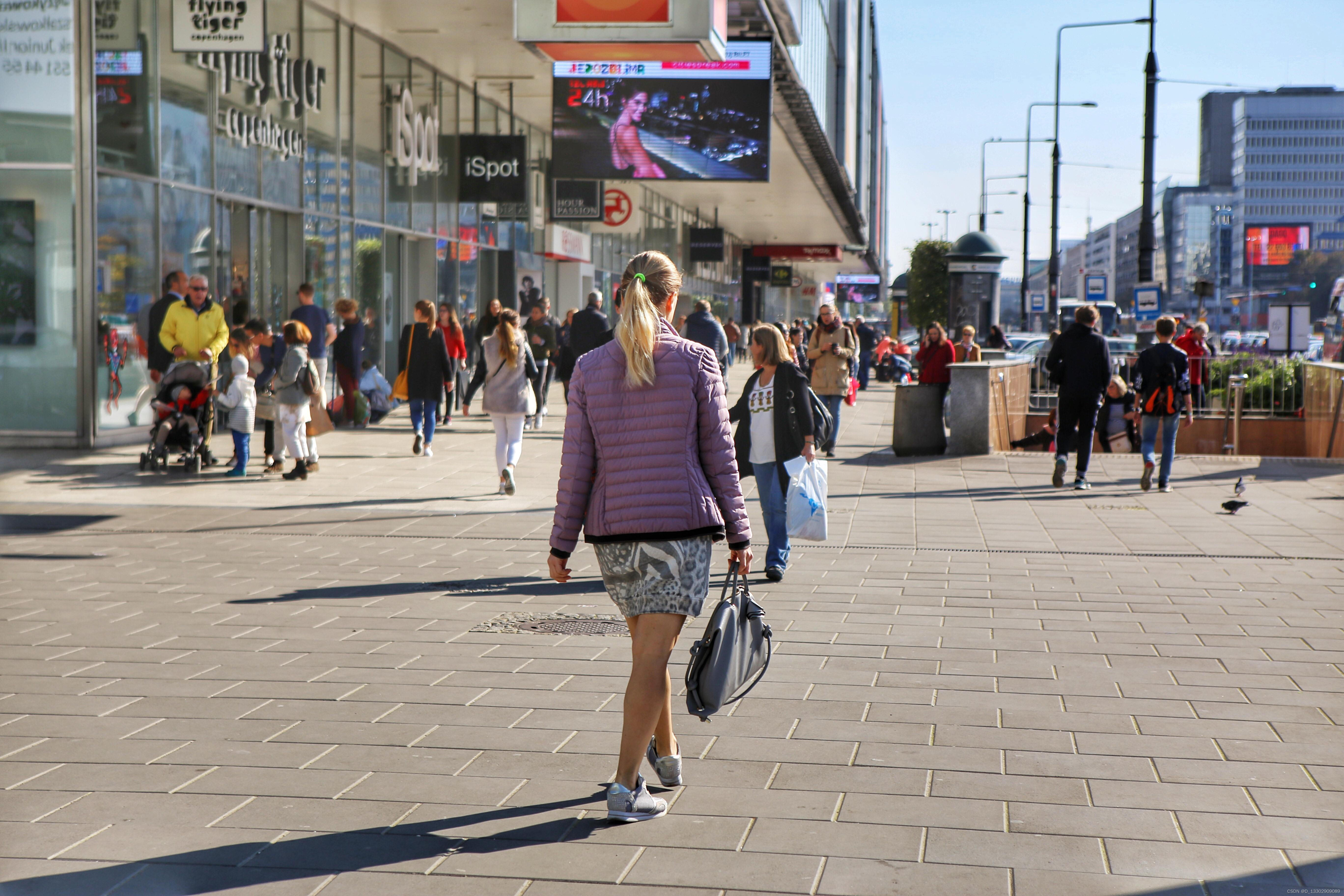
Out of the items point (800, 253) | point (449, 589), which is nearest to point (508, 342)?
point (449, 589)

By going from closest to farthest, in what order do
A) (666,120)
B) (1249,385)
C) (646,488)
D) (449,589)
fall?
(646,488) < (449,589) < (1249,385) < (666,120)

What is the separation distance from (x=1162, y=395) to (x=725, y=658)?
34.6ft

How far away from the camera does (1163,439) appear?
1370 cm

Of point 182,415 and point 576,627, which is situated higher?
point 182,415

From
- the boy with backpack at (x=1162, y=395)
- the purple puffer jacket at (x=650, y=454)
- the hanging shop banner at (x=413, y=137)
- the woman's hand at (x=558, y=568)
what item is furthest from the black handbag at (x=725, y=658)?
the hanging shop banner at (x=413, y=137)

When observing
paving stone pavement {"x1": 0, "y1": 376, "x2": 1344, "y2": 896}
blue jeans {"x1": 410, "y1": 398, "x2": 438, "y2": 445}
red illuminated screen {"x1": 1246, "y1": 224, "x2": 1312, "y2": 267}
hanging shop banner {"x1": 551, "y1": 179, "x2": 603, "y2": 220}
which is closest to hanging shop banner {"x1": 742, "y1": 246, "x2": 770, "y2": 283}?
hanging shop banner {"x1": 551, "y1": 179, "x2": 603, "y2": 220}

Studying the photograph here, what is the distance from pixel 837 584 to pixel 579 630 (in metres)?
1.98

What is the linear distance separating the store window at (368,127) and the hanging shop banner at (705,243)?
16.9m

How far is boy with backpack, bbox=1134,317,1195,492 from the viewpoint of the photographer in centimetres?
1365

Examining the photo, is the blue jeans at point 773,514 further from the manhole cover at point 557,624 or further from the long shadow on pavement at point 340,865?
the long shadow on pavement at point 340,865

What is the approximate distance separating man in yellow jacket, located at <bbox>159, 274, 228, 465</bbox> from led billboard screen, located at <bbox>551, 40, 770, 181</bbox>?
7326 millimetres

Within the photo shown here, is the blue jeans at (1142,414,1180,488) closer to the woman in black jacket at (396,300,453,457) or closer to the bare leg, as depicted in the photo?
the woman in black jacket at (396,300,453,457)

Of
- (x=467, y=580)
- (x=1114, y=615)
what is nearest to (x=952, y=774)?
(x=1114, y=615)

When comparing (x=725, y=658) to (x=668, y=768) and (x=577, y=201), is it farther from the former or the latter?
(x=577, y=201)
